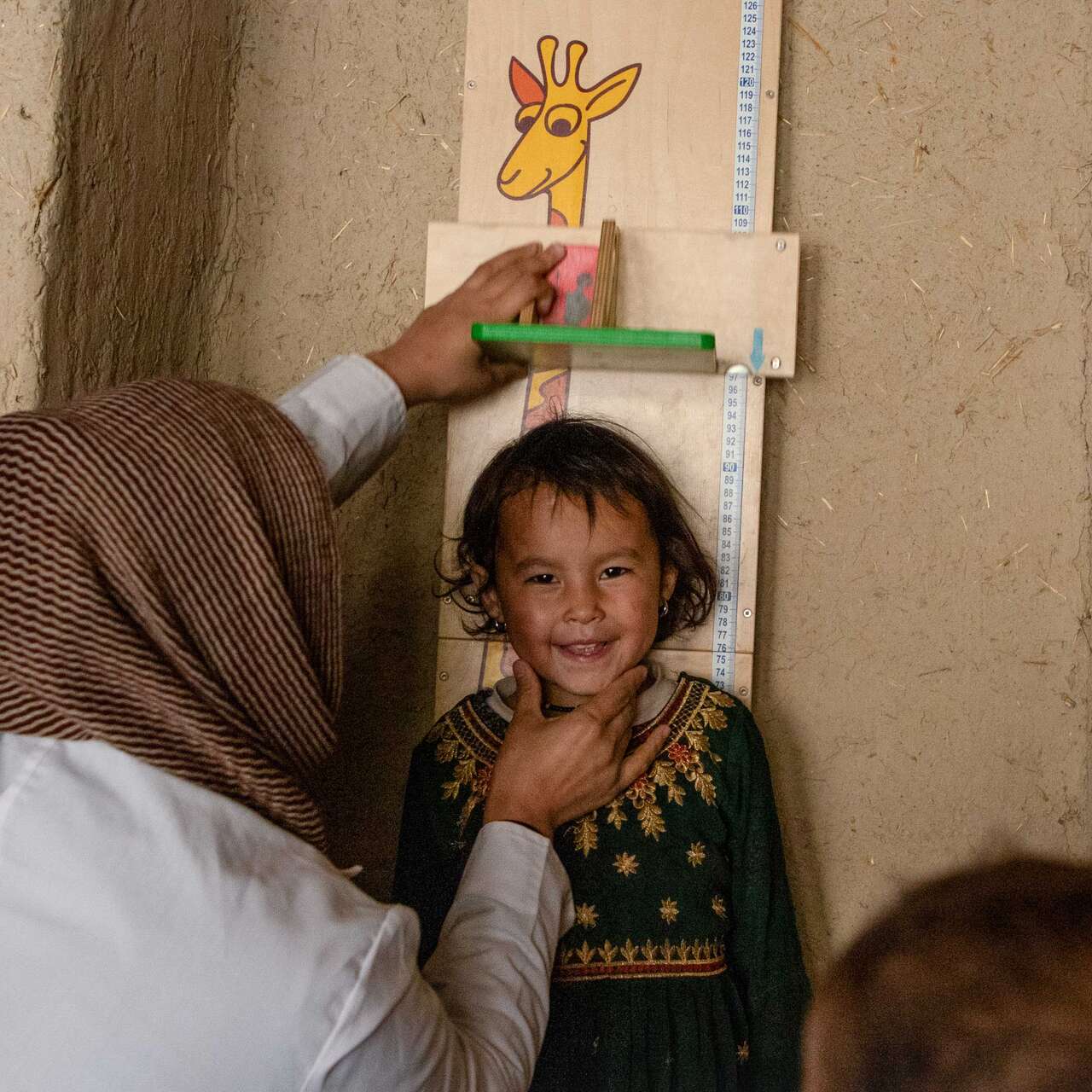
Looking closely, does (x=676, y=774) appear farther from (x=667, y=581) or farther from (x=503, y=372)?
(x=503, y=372)

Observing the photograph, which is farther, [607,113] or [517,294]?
[607,113]

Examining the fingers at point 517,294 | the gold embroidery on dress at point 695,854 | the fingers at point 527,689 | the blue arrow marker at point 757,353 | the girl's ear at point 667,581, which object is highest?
the fingers at point 517,294

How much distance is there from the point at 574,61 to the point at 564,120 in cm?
9

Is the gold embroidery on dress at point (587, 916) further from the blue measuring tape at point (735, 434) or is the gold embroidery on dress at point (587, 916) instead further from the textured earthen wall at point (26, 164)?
the textured earthen wall at point (26, 164)

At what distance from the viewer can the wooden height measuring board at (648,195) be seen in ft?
5.61

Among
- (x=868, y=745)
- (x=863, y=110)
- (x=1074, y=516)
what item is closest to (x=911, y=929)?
(x=868, y=745)

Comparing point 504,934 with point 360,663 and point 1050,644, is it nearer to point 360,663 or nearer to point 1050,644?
point 360,663

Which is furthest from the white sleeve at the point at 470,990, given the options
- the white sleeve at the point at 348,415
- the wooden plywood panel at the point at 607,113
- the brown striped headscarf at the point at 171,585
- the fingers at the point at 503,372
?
the wooden plywood panel at the point at 607,113

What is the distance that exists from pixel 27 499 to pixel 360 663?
102cm

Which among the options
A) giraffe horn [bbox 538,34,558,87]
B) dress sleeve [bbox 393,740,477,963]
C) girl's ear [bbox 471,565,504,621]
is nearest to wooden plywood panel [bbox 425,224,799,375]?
giraffe horn [bbox 538,34,558,87]

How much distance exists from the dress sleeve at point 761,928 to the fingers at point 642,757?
0.10 metres

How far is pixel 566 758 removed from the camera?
1418 millimetres

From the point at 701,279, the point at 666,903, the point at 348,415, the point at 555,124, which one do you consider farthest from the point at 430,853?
the point at 555,124

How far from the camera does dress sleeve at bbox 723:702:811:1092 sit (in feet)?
4.89
